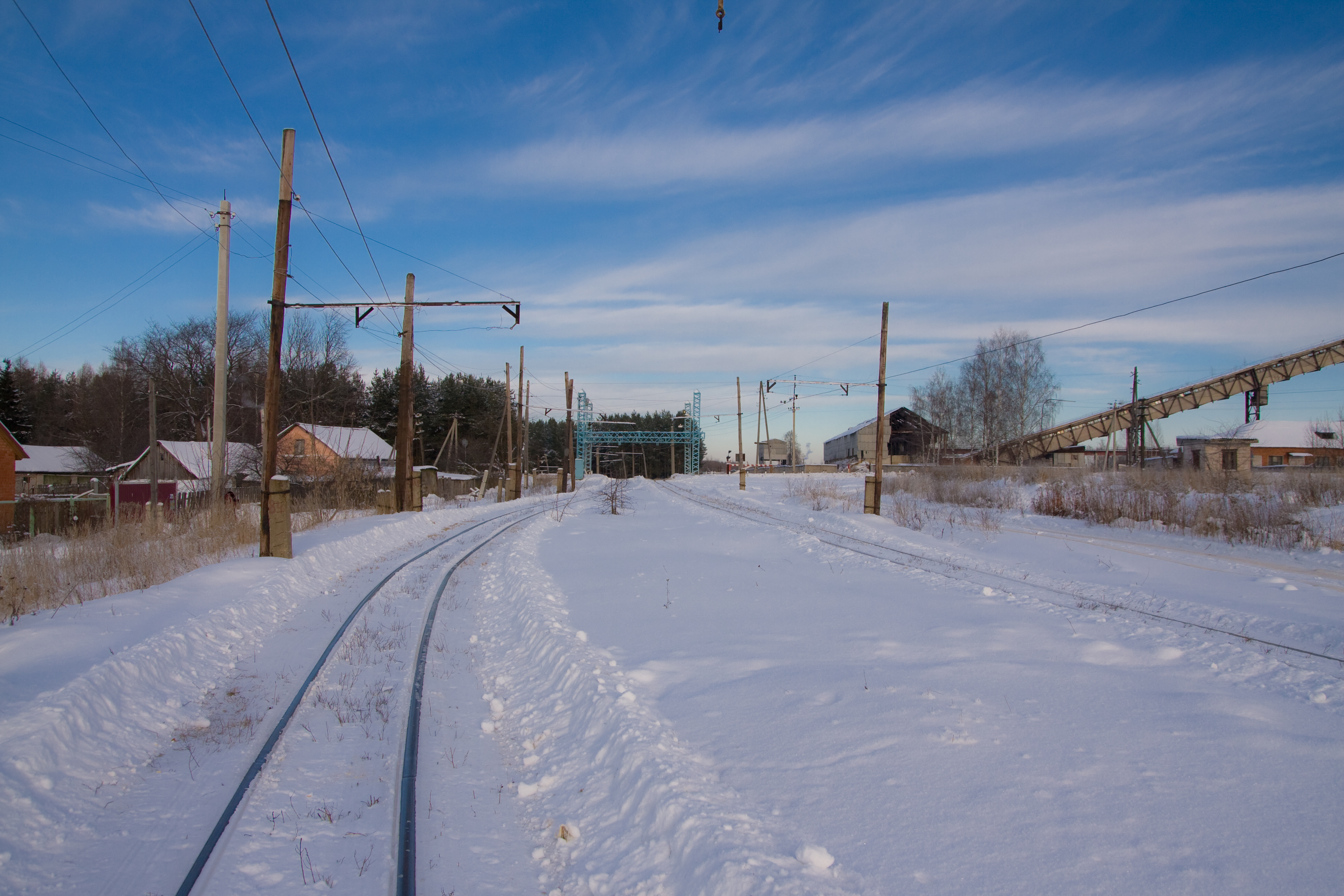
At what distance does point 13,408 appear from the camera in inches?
2298

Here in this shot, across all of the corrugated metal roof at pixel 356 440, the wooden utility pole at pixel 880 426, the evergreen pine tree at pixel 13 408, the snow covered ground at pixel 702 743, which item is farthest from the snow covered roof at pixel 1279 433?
the evergreen pine tree at pixel 13 408

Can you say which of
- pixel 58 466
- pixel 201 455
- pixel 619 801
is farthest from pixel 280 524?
pixel 58 466

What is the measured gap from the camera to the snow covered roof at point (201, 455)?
38094mm

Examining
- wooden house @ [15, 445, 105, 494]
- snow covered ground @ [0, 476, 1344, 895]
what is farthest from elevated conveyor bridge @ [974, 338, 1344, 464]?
wooden house @ [15, 445, 105, 494]

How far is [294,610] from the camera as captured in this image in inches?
388

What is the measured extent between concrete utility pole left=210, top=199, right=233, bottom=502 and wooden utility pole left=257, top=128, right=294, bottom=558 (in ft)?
12.7

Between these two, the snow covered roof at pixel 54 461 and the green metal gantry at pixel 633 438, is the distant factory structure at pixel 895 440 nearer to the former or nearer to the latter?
the green metal gantry at pixel 633 438

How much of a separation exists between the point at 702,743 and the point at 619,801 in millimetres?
805

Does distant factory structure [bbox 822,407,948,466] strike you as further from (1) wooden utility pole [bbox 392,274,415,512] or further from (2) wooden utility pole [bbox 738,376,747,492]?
(1) wooden utility pole [bbox 392,274,415,512]

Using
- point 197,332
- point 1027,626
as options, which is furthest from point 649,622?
point 197,332

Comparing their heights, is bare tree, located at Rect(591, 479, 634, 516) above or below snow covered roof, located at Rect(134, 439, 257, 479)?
below

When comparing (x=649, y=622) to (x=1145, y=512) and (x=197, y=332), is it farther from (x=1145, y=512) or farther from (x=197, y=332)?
(x=197, y=332)

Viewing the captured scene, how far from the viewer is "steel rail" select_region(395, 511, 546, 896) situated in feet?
11.1

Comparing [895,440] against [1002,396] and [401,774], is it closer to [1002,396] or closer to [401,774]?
[1002,396]
